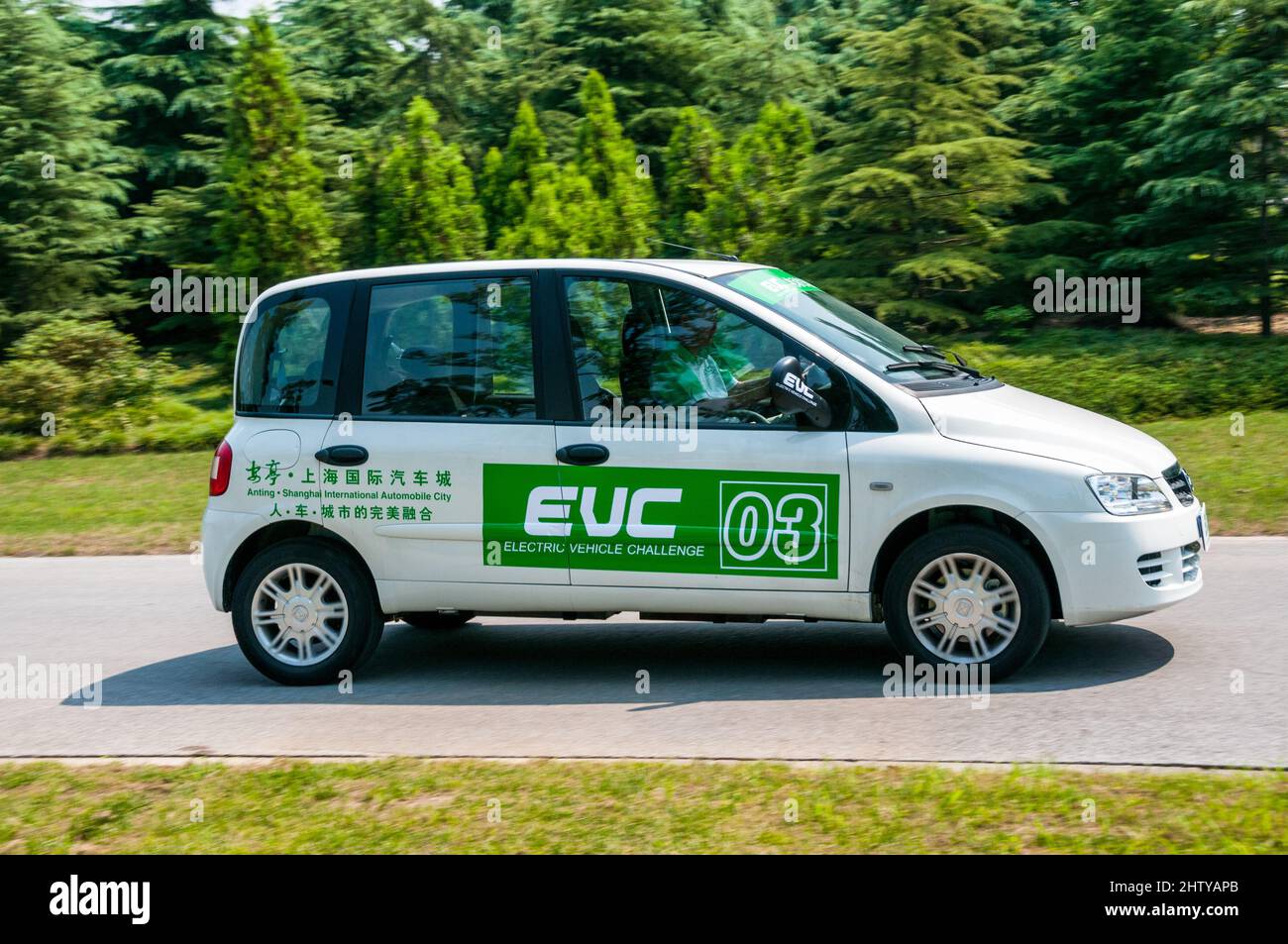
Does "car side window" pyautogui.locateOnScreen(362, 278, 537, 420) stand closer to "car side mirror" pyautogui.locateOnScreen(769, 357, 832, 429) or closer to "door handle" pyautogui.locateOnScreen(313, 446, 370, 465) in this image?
"door handle" pyautogui.locateOnScreen(313, 446, 370, 465)

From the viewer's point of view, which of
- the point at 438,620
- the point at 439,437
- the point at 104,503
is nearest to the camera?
the point at 439,437

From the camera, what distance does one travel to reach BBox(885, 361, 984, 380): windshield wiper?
6.97 m

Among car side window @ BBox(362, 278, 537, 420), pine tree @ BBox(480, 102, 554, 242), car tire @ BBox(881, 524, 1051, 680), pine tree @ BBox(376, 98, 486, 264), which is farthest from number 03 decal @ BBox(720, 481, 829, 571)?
pine tree @ BBox(480, 102, 554, 242)

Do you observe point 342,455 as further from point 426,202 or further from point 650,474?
point 426,202

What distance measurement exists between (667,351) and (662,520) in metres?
0.83

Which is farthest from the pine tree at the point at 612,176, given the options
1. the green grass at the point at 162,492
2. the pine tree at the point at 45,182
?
the pine tree at the point at 45,182

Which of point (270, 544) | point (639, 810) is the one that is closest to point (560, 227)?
point (270, 544)

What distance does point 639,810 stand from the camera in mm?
5059

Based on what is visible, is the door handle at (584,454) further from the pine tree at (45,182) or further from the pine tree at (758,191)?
the pine tree at (45,182)

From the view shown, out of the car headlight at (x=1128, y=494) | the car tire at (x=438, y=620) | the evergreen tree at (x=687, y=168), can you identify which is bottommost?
the car tire at (x=438, y=620)

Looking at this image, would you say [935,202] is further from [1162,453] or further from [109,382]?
[1162,453]

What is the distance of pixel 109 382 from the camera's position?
67.1 ft

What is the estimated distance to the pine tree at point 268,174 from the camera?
24531 mm

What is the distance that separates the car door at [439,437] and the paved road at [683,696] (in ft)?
2.20
